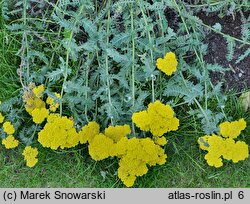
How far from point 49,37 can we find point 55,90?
1.01 feet

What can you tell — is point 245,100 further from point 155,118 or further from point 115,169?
point 115,169

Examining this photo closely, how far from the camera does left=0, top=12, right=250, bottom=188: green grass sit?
102 inches

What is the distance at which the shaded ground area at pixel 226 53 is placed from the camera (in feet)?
8.71

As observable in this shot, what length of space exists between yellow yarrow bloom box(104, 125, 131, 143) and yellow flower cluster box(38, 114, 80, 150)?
16cm

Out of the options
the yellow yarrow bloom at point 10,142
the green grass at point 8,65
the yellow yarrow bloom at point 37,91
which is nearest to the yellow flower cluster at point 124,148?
the yellow yarrow bloom at point 37,91

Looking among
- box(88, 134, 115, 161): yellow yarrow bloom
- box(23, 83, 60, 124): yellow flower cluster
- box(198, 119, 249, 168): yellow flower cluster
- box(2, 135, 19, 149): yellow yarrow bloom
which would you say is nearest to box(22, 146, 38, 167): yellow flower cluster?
box(2, 135, 19, 149): yellow yarrow bloom

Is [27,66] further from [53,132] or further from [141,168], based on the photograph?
[141,168]

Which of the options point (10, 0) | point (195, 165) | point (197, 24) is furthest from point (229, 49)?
point (10, 0)

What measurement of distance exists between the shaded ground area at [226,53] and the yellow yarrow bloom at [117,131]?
67 cm

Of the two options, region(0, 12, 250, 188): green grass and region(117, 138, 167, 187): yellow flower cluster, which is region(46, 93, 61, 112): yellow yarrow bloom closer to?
region(0, 12, 250, 188): green grass

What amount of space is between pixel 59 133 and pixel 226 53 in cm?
108

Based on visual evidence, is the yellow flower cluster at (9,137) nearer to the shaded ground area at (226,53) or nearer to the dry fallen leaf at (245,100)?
the shaded ground area at (226,53)

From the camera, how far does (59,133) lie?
2.26 metres

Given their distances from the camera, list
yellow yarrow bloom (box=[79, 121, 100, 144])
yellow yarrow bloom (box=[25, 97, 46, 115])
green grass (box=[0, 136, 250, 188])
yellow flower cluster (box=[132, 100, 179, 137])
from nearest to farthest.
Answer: yellow flower cluster (box=[132, 100, 179, 137]) < yellow yarrow bloom (box=[79, 121, 100, 144]) < yellow yarrow bloom (box=[25, 97, 46, 115]) < green grass (box=[0, 136, 250, 188])
